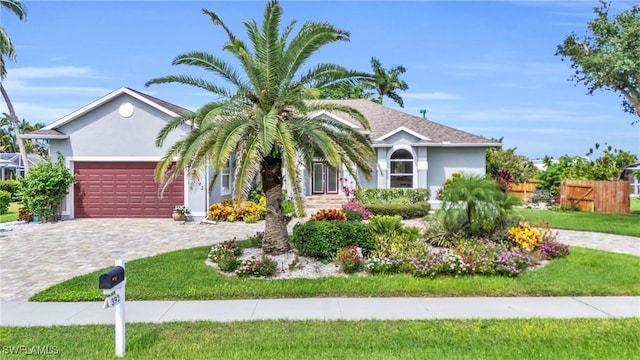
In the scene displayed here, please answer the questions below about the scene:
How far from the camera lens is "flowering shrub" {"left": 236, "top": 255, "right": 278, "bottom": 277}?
28.4 feet

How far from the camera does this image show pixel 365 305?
7.14m

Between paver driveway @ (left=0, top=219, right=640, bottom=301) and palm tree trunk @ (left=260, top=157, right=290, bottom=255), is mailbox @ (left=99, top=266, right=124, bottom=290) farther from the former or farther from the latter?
palm tree trunk @ (left=260, top=157, right=290, bottom=255)

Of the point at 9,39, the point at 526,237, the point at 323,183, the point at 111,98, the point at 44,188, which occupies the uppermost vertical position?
the point at 9,39

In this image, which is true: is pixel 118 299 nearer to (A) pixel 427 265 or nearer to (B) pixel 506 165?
(A) pixel 427 265


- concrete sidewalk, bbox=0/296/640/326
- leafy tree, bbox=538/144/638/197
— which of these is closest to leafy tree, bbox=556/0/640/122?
leafy tree, bbox=538/144/638/197

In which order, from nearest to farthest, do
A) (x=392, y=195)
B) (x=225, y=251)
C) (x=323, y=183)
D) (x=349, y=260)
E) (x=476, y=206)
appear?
1. (x=349, y=260)
2. (x=225, y=251)
3. (x=476, y=206)
4. (x=392, y=195)
5. (x=323, y=183)

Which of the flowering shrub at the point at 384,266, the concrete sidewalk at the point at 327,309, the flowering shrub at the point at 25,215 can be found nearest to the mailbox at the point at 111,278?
the concrete sidewalk at the point at 327,309

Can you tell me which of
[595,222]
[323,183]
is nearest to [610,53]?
[595,222]

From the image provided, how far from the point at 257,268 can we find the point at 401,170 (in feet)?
51.0

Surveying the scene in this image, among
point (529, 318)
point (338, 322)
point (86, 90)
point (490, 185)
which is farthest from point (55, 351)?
point (86, 90)

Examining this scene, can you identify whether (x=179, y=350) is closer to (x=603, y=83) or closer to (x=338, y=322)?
(x=338, y=322)

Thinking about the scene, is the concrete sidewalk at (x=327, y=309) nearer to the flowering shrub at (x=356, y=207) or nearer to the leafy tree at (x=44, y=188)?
the flowering shrub at (x=356, y=207)

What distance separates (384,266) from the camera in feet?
29.2

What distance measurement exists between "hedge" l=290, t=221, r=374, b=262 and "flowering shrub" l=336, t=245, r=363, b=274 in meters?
0.40
